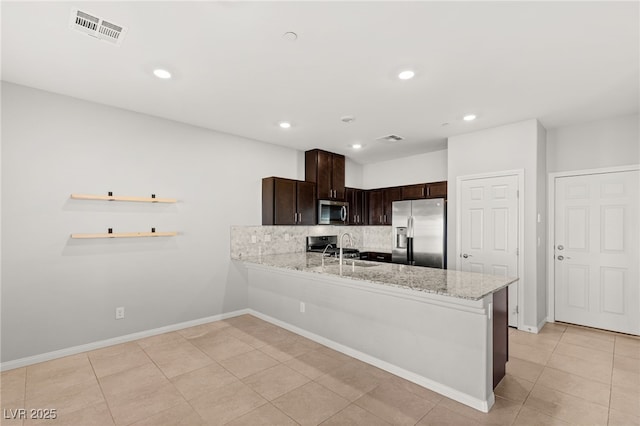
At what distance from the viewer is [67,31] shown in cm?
213

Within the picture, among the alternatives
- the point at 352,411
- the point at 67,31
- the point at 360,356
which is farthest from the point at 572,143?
the point at 67,31

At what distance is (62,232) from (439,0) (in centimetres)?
388

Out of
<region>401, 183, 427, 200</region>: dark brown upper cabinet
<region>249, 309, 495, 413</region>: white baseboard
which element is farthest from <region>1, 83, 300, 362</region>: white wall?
<region>401, 183, 427, 200</region>: dark brown upper cabinet

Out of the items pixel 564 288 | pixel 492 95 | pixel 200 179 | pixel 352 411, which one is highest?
pixel 492 95

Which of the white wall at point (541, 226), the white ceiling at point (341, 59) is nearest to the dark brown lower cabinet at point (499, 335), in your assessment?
the white wall at point (541, 226)

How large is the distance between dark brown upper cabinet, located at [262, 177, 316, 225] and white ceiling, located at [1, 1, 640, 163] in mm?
1205

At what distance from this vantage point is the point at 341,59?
246cm

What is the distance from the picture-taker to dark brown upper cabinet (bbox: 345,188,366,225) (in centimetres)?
614

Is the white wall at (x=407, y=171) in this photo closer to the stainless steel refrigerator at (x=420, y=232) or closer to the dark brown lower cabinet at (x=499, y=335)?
the stainless steel refrigerator at (x=420, y=232)

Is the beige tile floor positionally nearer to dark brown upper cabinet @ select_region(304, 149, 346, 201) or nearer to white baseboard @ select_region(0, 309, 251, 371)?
white baseboard @ select_region(0, 309, 251, 371)

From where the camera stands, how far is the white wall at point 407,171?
5.50m

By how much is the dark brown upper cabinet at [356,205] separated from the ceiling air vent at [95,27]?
4442mm

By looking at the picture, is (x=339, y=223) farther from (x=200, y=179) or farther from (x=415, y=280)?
(x=415, y=280)

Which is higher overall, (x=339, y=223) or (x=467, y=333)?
(x=339, y=223)
